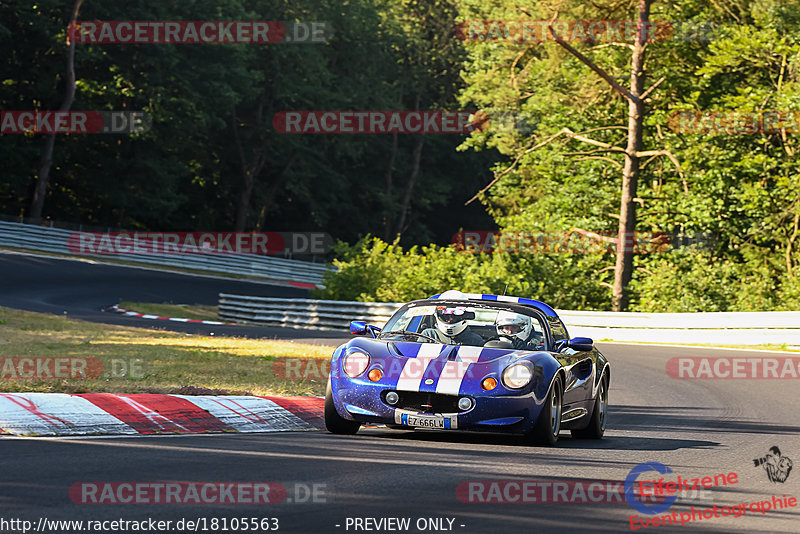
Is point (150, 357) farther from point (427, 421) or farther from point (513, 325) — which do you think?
point (427, 421)

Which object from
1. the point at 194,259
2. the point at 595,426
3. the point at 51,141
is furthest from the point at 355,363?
the point at 51,141

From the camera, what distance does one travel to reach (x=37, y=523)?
5.68 m

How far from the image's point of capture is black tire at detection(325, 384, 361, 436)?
10.1 meters

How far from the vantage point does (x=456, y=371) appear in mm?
9711

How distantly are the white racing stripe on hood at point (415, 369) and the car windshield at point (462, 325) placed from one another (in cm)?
68

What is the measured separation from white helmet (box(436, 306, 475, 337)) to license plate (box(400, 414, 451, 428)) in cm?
163

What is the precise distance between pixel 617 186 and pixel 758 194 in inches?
210

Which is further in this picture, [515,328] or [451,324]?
[451,324]

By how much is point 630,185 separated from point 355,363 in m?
24.7

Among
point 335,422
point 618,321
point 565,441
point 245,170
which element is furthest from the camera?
point 245,170

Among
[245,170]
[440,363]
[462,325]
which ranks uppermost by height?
[245,170]

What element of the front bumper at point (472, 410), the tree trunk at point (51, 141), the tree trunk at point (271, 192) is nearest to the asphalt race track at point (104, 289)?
the tree trunk at point (51, 141)

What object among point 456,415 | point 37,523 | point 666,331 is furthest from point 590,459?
point 666,331

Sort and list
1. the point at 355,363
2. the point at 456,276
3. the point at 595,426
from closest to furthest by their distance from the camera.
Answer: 1. the point at 355,363
2. the point at 595,426
3. the point at 456,276
